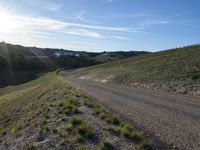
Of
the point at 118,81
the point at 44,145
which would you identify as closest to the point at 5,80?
the point at 118,81

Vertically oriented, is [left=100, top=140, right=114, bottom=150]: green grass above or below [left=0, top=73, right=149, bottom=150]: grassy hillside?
above

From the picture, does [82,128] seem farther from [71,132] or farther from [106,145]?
[106,145]

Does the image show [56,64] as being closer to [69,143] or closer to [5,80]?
[5,80]

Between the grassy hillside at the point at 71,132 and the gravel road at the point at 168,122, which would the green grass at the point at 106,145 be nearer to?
the grassy hillside at the point at 71,132

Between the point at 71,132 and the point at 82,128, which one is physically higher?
the point at 82,128

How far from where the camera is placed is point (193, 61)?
46.2 meters

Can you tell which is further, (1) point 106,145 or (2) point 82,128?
(2) point 82,128

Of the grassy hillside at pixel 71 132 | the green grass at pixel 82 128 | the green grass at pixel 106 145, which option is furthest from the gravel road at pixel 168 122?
the green grass at pixel 82 128

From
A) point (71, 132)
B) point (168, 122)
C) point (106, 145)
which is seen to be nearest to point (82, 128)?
point (71, 132)

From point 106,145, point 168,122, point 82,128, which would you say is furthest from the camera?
point 168,122

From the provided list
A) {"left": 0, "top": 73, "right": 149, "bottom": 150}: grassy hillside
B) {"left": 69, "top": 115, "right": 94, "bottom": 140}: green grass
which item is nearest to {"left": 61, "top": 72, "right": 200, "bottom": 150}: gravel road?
{"left": 0, "top": 73, "right": 149, "bottom": 150}: grassy hillside

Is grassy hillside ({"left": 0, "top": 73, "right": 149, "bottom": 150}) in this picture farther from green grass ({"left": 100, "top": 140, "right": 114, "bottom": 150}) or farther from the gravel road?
the gravel road

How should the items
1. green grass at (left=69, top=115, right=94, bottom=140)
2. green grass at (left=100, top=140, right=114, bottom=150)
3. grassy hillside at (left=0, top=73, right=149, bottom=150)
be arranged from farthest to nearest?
green grass at (left=69, top=115, right=94, bottom=140) → grassy hillside at (left=0, top=73, right=149, bottom=150) → green grass at (left=100, top=140, right=114, bottom=150)

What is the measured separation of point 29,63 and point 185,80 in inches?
4907
